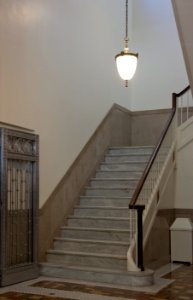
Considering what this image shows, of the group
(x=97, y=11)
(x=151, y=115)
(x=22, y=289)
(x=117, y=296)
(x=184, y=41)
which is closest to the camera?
(x=184, y=41)

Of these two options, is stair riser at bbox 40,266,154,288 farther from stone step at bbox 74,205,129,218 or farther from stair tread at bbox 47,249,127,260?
stone step at bbox 74,205,129,218

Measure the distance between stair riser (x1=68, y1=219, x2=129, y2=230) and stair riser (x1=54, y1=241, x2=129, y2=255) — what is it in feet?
1.54

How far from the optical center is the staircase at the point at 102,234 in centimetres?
614

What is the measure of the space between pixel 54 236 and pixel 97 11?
4837mm

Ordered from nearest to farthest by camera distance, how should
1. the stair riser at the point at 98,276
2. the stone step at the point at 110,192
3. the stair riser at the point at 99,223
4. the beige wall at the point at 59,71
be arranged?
the stair riser at the point at 98,276
the beige wall at the point at 59,71
the stair riser at the point at 99,223
the stone step at the point at 110,192

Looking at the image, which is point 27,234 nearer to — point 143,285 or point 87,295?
point 87,295

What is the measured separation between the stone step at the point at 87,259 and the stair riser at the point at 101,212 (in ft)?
3.21

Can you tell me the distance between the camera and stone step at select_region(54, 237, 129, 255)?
654cm

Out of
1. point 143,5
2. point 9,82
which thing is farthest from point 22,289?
point 143,5

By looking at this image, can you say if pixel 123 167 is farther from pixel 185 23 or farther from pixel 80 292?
pixel 185 23

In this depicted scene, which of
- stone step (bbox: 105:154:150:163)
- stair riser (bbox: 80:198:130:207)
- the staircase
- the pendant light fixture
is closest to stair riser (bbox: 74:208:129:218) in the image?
the staircase

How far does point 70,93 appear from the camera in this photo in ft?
25.7

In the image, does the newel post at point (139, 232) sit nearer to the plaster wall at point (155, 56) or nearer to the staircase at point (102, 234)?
the staircase at point (102, 234)

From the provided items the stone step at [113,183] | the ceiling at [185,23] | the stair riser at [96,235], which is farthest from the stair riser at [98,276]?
the ceiling at [185,23]
